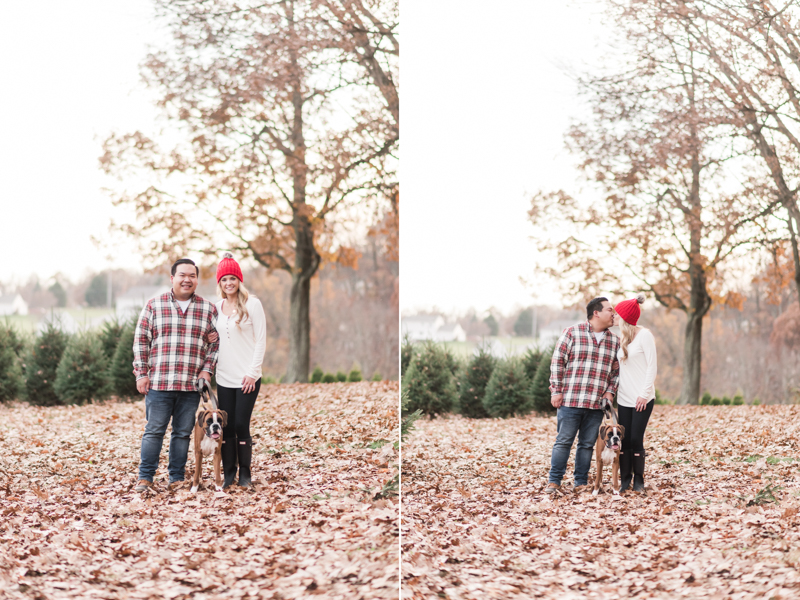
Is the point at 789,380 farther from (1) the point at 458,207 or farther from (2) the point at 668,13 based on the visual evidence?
(1) the point at 458,207

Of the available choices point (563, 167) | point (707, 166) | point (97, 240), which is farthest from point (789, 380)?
point (97, 240)

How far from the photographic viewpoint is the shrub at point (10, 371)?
9.62 meters

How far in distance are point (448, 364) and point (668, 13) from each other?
4.75m

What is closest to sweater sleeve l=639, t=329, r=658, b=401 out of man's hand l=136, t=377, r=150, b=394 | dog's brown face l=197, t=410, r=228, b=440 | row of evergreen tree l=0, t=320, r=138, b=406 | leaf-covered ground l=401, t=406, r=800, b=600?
leaf-covered ground l=401, t=406, r=800, b=600

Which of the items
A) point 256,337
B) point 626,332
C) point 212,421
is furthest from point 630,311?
point 212,421

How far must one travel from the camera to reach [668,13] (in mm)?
7695

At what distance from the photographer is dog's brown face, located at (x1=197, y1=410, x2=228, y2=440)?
4637 mm

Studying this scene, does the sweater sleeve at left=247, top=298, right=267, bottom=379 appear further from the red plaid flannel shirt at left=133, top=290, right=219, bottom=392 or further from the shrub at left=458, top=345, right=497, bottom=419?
the shrub at left=458, top=345, right=497, bottom=419

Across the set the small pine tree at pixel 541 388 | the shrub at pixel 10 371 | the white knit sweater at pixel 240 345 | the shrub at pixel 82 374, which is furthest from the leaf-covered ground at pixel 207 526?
the shrub at pixel 10 371

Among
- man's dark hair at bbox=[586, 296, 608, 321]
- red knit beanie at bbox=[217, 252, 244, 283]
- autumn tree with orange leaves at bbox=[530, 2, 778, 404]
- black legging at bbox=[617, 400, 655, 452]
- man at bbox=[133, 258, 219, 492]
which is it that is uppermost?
autumn tree with orange leaves at bbox=[530, 2, 778, 404]

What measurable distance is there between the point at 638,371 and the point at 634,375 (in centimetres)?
4

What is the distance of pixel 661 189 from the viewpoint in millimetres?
7711

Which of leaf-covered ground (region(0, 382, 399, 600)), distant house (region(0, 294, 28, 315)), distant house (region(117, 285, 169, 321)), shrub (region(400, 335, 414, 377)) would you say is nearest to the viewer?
leaf-covered ground (region(0, 382, 399, 600))

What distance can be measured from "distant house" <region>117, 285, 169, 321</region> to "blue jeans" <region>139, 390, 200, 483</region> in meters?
5.05
